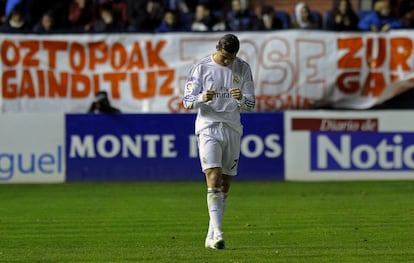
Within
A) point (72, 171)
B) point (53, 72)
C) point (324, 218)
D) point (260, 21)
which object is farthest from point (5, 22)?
point (324, 218)

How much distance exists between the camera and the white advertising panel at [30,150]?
72.6ft

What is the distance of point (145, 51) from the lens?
75.9ft

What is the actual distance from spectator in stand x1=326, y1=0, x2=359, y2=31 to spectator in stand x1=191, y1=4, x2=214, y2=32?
248 cm

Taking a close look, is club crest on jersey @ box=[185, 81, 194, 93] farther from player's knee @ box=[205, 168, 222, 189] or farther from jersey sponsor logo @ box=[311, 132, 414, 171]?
jersey sponsor logo @ box=[311, 132, 414, 171]

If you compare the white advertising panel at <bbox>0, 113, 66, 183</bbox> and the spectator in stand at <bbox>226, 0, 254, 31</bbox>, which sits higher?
the spectator in stand at <bbox>226, 0, 254, 31</bbox>

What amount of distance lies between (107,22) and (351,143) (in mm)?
5689

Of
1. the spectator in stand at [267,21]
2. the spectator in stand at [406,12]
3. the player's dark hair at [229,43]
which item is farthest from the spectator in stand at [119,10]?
the player's dark hair at [229,43]

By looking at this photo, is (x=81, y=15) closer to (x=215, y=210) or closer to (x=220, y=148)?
(x=220, y=148)

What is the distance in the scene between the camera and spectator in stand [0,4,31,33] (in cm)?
2309

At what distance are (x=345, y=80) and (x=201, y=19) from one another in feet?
11.0

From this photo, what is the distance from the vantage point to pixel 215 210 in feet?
38.6

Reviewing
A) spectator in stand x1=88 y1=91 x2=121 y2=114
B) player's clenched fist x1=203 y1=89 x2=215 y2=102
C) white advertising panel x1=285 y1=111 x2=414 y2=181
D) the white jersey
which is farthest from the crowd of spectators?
player's clenched fist x1=203 y1=89 x2=215 y2=102

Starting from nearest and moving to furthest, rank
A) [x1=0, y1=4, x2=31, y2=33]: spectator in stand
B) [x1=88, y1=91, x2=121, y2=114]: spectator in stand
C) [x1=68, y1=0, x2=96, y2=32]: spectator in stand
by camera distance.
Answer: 1. [x1=88, y1=91, x2=121, y2=114]: spectator in stand
2. [x1=0, y1=4, x2=31, y2=33]: spectator in stand
3. [x1=68, y1=0, x2=96, y2=32]: spectator in stand

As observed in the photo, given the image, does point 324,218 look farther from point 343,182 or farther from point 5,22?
point 5,22
